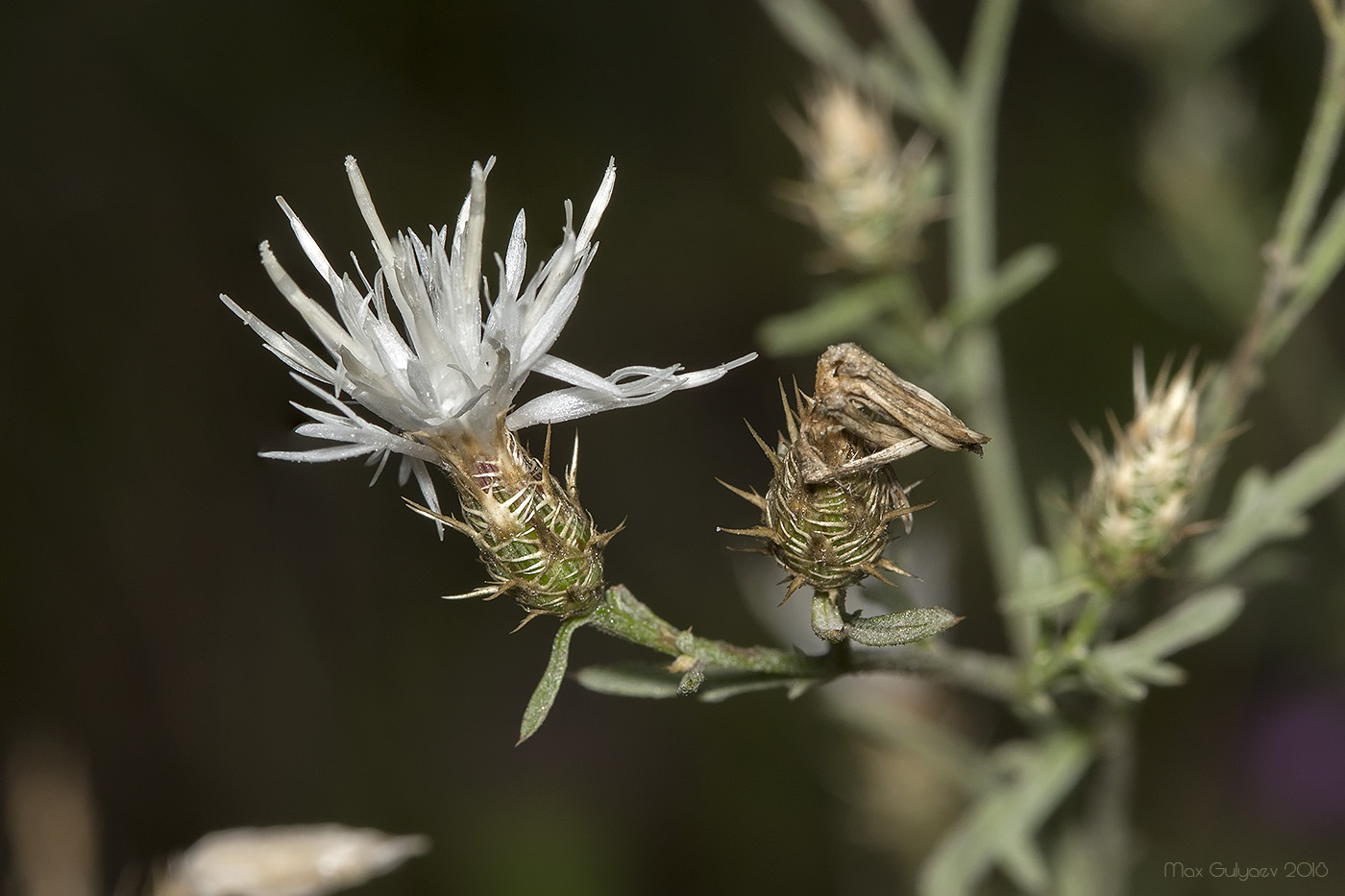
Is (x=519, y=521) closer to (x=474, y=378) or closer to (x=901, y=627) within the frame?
(x=474, y=378)

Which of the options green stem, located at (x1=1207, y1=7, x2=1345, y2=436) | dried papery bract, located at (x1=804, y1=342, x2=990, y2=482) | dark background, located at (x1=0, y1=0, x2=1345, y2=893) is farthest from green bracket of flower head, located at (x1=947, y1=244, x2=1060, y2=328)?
dark background, located at (x1=0, y1=0, x2=1345, y2=893)

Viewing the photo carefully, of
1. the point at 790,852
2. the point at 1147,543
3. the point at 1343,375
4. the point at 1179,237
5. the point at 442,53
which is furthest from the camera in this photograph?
the point at 442,53

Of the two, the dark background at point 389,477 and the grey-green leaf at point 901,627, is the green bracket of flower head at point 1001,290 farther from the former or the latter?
the dark background at point 389,477

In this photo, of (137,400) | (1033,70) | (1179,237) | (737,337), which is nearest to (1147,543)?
(1179,237)

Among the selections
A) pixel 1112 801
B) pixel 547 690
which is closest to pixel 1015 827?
pixel 1112 801

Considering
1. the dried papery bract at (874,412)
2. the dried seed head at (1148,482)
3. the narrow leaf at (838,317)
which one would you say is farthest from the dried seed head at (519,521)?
the narrow leaf at (838,317)

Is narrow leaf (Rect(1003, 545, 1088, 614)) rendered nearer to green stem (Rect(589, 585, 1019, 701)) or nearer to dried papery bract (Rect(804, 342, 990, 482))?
green stem (Rect(589, 585, 1019, 701))

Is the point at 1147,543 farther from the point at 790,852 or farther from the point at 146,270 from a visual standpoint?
the point at 146,270
